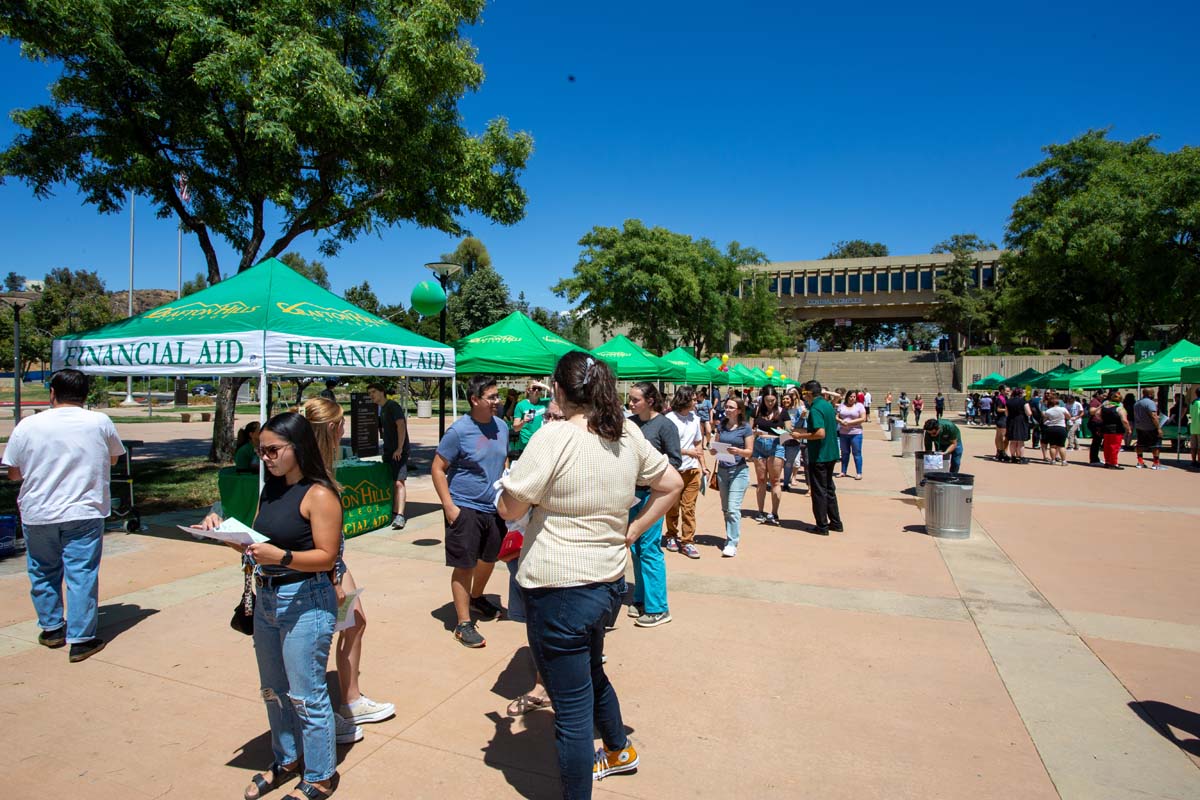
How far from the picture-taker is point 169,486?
419 inches

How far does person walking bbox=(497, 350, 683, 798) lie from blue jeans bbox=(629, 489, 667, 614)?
2.13 m

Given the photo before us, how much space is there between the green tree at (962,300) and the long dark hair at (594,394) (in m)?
63.0

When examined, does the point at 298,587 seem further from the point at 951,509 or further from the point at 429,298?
the point at 429,298

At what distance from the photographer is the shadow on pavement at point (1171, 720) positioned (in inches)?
129

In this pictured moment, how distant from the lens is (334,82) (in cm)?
1137

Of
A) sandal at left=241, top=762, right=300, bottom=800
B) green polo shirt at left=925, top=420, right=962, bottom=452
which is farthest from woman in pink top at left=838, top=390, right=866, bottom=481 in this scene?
sandal at left=241, top=762, right=300, bottom=800

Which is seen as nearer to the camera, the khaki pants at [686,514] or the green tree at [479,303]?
the khaki pants at [686,514]

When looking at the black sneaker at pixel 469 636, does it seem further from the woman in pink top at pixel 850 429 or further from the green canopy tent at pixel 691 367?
the green canopy tent at pixel 691 367

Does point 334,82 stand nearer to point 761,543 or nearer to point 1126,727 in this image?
point 761,543

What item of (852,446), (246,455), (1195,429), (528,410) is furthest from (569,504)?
(1195,429)

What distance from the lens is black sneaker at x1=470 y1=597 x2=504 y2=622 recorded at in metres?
4.95

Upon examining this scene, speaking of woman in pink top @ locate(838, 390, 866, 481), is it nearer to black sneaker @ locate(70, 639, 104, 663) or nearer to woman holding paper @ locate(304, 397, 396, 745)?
woman holding paper @ locate(304, 397, 396, 745)

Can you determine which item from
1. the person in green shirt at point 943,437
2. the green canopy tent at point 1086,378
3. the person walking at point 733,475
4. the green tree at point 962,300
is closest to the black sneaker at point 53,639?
the person walking at point 733,475

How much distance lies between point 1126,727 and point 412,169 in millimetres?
12676
